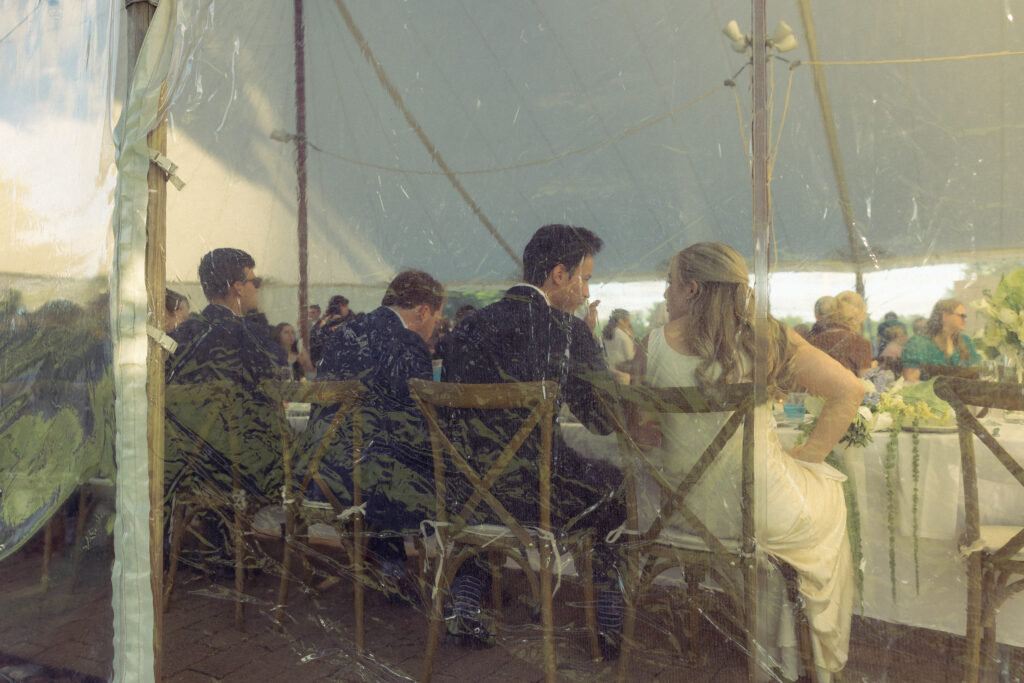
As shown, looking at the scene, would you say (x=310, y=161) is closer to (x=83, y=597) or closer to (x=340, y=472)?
(x=340, y=472)

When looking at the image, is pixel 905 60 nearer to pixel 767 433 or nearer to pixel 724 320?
Result: pixel 724 320

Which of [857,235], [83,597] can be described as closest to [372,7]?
[857,235]

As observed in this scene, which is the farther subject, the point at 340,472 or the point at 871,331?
the point at 340,472

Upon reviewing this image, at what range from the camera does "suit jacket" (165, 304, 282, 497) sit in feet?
6.40

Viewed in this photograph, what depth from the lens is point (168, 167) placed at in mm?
1789

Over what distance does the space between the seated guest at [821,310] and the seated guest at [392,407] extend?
33.2 inches

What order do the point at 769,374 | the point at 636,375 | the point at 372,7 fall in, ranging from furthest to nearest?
the point at 372,7 → the point at 636,375 → the point at 769,374

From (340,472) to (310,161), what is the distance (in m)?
0.83

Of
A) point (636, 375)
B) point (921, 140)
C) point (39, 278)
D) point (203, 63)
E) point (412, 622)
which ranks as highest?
point (203, 63)

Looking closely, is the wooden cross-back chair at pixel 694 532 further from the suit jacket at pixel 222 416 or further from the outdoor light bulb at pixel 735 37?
the suit jacket at pixel 222 416

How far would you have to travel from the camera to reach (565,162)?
1.60 meters

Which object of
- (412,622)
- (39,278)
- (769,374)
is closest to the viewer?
(769,374)

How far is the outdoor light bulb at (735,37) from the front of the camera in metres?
1.42

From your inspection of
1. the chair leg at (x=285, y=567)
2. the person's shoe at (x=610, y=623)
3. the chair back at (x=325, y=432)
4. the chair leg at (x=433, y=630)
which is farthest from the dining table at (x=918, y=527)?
the chair leg at (x=285, y=567)
